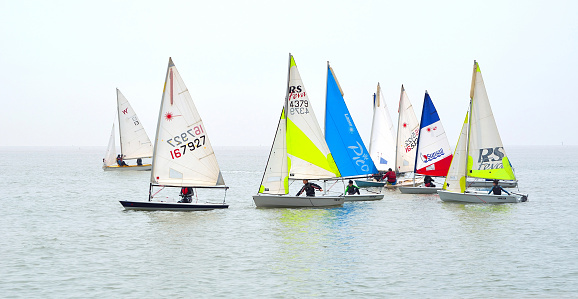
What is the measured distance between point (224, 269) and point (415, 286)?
23.2 feet

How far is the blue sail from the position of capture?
142ft

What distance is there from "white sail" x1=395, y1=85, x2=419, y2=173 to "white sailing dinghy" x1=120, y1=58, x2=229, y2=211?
27.0 meters

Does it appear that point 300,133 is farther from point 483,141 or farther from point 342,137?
point 483,141

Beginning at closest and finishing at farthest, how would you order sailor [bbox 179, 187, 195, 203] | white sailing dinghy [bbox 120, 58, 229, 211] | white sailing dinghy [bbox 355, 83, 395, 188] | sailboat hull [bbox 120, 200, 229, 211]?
sailboat hull [bbox 120, 200, 229, 211], white sailing dinghy [bbox 120, 58, 229, 211], sailor [bbox 179, 187, 195, 203], white sailing dinghy [bbox 355, 83, 395, 188]

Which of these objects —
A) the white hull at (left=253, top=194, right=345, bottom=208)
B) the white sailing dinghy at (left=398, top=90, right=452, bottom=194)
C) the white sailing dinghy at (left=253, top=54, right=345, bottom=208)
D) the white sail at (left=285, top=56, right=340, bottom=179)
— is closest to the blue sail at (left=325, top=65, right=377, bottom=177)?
the white sailing dinghy at (left=253, top=54, right=345, bottom=208)

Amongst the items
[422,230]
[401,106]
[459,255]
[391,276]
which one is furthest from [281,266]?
[401,106]

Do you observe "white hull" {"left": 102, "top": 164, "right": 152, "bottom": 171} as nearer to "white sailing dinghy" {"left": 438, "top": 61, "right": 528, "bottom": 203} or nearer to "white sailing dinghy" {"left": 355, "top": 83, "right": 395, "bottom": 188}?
"white sailing dinghy" {"left": 355, "top": 83, "right": 395, "bottom": 188}

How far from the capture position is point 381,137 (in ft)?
202

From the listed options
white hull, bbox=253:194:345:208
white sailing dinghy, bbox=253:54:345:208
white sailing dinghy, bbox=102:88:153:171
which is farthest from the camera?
white sailing dinghy, bbox=102:88:153:171

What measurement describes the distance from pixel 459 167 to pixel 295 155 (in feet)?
38.7

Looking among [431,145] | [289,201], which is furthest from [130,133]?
[289,201]

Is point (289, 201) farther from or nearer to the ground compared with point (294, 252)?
farther from the ground

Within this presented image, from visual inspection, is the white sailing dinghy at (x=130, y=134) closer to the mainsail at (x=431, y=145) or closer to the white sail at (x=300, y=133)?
the mainsail at (x=431, y=145)

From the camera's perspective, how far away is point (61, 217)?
40125 millimetres
